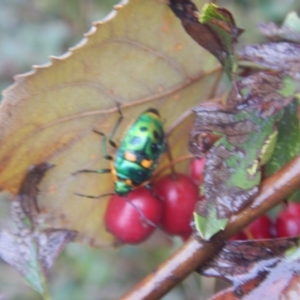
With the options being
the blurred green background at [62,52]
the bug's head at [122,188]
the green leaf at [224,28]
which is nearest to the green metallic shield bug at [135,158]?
the bug's head at [122,188]

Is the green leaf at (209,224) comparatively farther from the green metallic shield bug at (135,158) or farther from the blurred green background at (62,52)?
the blurred green background at (62,52)

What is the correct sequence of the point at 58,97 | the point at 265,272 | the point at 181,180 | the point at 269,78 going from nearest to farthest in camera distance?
the point at 265,272 < the point at 269,78 < the point at 58,97 < the point at 181,180

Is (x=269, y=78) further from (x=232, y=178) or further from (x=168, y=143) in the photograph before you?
(x=168, y=143)

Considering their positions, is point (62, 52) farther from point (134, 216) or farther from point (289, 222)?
point (289, 222)

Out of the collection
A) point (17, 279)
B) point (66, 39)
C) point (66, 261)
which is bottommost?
point (17, 279)

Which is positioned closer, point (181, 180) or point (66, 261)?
point (181, 180)

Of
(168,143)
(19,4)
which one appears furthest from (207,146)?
(19,4)
